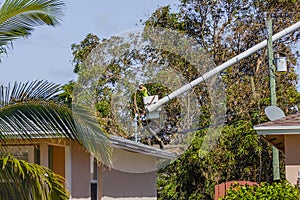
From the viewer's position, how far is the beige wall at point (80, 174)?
13.7 m

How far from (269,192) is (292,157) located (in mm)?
1072

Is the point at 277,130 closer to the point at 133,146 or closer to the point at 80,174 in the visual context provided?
the point at 133,146

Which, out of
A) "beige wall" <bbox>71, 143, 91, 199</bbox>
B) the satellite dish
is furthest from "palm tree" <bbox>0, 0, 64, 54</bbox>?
the satellite dish

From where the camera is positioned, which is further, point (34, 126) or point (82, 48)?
point (82, 48)

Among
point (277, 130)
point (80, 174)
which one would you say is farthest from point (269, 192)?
point (80, 174)

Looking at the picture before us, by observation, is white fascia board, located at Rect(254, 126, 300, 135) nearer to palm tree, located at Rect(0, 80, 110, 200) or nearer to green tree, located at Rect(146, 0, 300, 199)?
palm tree, located at Rect(0, 80, 110, 200)

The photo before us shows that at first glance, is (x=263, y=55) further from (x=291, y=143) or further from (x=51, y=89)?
(x=51, y=89)

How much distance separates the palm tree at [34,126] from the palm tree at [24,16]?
76 centimetres

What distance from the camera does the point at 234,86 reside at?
2588 centimetres

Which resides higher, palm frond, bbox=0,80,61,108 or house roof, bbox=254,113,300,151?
palm frond, bbox=0,80,61,108

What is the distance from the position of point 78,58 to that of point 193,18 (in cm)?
538

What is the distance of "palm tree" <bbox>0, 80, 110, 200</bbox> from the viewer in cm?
941

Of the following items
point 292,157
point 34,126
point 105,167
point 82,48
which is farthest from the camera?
point 82,48

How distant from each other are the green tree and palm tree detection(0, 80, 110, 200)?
589 inches
